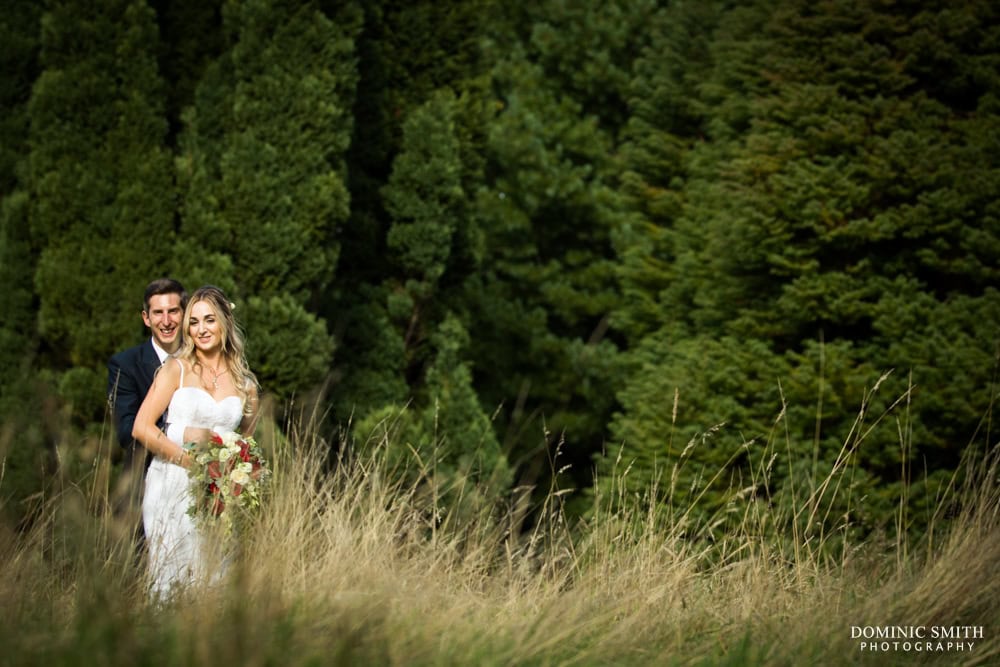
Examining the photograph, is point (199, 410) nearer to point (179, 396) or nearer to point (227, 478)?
point (179, 396)

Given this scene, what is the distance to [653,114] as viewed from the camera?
60.8 feet

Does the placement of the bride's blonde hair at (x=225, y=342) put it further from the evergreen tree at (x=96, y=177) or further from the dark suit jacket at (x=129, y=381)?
the evergreen tree at (x=96, y=177)

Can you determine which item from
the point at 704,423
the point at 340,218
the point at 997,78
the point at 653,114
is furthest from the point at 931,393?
the point at 653,114

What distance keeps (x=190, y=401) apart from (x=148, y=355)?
23.0 inches

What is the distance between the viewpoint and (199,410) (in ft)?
17.7

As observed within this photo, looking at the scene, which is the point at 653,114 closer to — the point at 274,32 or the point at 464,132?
Answer: the point at 464,132

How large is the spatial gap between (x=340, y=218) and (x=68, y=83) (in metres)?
2.65

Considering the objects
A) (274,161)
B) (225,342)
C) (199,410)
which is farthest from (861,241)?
(199,410)

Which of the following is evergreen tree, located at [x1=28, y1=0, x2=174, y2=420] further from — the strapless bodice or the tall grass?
the strapless bodice

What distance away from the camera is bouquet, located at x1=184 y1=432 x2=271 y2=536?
4.91 m

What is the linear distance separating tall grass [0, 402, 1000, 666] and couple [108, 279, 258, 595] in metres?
0.35

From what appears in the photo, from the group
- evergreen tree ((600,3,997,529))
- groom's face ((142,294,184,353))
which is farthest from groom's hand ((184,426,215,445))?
evergreen tree ((600,3,997,529))

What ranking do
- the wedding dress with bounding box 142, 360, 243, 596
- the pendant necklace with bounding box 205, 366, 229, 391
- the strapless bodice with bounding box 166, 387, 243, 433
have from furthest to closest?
the pendant necklace with bounding box 205, 366, 229, 391
the strapless bodice with bounding box 166, 387, 243, 433
the wedding dress with bounding box 142, 360, 243, 596

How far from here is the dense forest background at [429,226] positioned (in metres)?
10.3
